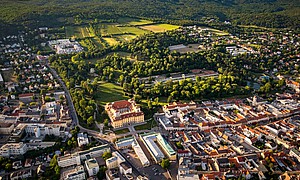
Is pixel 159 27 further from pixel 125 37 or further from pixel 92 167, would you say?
pixel 92 167

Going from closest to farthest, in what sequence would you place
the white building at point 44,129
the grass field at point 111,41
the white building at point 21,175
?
the white building at point 21,175, the white building at point 44,129, the grass field at point 111,41

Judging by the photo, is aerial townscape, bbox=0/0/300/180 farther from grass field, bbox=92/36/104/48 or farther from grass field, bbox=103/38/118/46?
grass field, bbox=92/36/104/48

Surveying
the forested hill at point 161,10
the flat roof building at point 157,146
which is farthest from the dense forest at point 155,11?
the flat roof building at point 157,146

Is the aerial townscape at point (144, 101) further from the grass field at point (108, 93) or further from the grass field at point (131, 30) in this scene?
the grass field at point (131, 30)

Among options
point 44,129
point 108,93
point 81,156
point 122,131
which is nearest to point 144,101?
point 108,93

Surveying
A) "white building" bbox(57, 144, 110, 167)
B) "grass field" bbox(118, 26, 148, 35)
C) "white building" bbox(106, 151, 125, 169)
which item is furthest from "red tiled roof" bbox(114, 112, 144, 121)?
"grass field" bbox(118, 26, 148, 35)

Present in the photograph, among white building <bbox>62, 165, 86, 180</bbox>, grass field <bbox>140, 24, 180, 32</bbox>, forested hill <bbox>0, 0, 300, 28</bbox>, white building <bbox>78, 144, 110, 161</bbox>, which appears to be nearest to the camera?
white building <bbox>62, 165, 86, 180</bbox>

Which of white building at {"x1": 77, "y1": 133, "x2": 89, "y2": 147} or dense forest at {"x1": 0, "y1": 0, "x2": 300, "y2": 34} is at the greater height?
dense forest at {"x1": 0, "y1": 0, "x2": 300, "y2": 34}
